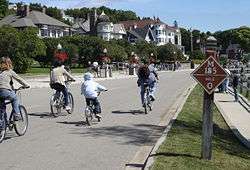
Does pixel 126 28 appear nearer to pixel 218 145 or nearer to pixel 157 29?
pixel 157 29

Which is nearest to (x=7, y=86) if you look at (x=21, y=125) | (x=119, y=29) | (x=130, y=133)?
(x=21, y=125)

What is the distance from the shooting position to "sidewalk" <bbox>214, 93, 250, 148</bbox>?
17423mm

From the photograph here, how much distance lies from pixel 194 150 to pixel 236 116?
39.9 ft

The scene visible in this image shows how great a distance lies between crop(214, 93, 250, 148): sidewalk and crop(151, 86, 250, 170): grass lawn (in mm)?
282

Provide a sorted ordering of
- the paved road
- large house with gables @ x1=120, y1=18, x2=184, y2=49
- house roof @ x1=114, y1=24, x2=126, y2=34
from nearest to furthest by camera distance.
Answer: the paved road, house roof @ x1=114, y1=24, x2=126, y2=34, large house with gables @ x1=120, y1=18, x2=184, y2=49

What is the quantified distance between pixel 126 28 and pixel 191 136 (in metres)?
149

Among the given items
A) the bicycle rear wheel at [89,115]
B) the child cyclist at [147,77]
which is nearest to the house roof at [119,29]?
the child cyclist at [147,77]

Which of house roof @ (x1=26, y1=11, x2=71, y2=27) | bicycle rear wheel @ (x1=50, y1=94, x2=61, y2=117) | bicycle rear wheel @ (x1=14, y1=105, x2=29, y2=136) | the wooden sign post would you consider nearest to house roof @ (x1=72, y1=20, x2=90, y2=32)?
house roof @ (x1=26, y1=11, x2=71, y2=27)

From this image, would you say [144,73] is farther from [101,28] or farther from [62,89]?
[101,28]

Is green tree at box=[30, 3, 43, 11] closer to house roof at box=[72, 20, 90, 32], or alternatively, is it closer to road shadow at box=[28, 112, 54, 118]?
house roof at box=[72, 20, 90, 32]

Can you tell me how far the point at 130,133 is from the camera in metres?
14.1

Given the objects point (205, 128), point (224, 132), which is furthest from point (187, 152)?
point (224, 132)

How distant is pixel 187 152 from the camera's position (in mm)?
11148

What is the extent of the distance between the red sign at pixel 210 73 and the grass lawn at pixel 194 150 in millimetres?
1321
